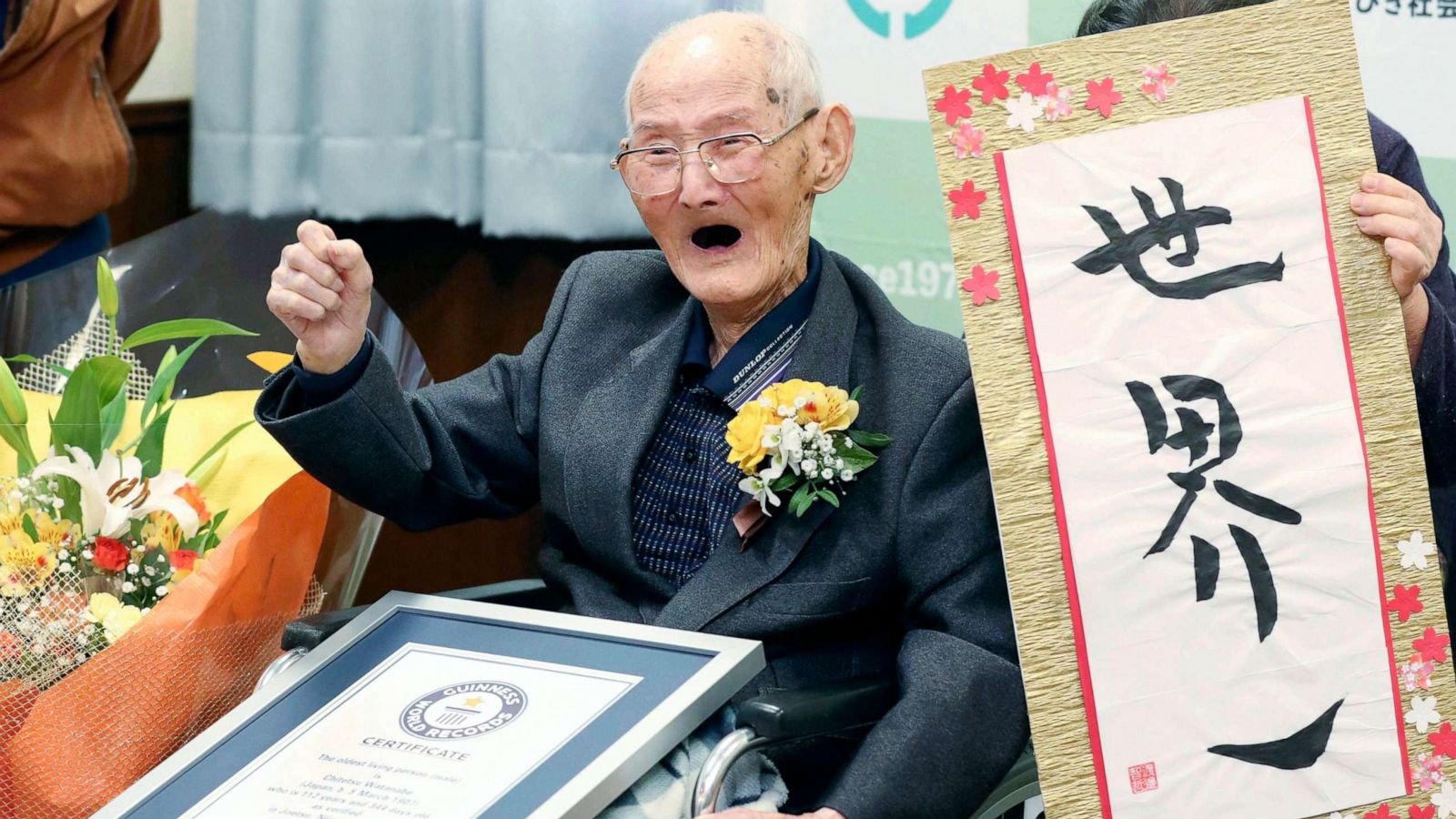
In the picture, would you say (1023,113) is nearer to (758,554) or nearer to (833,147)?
(833,147)

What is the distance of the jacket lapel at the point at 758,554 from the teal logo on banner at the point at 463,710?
0.24 metres

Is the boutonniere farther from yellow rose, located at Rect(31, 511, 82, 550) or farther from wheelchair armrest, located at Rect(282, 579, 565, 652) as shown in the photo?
yellow rose, located at Rect(31, 511, 82, 550)

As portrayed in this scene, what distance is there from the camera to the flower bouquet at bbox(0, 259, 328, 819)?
168 cm

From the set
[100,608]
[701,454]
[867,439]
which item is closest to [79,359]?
[100,608]

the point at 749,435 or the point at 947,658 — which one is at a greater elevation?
the point at 749,435

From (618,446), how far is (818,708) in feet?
1.51

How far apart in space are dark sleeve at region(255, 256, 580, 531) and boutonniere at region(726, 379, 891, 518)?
0.40 meters

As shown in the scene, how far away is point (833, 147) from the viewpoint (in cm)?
192

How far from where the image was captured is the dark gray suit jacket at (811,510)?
1.66 m

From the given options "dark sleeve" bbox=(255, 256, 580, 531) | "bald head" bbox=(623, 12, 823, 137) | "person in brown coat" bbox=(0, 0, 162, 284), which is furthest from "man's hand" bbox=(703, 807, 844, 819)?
"person in brown coat" bbox=(0, 0, 162, 284)

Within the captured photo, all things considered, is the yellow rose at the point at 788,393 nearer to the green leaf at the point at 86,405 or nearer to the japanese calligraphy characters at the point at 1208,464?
the japanese calligraphy characters at the point at 1208,464

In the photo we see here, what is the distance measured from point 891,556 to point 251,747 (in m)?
0.73

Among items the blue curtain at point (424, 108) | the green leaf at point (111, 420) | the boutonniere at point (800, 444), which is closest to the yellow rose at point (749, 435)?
the boutonniere at point (800, 444)

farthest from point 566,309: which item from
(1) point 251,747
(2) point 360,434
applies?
(1) point 251,747
